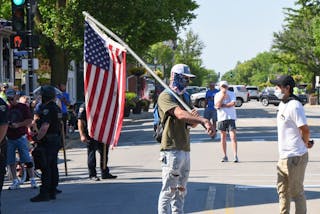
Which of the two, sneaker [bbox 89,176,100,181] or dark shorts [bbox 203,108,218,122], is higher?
dark shorts [bbox 203,108,218,122]

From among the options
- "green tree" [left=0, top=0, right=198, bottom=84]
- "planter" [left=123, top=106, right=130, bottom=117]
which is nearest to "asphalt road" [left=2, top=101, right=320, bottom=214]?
"green tree" [left=0, top=0, right=198, bottom=84]

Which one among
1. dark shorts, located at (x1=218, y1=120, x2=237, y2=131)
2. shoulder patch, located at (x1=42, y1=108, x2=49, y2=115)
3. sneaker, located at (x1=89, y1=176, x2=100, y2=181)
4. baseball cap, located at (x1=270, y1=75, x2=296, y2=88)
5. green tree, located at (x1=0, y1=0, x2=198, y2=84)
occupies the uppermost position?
green tree, located at (x1=0, y1=0, x2=198, y2=84)

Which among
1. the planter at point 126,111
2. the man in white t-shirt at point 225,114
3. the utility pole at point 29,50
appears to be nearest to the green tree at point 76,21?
the planter at point 126,111

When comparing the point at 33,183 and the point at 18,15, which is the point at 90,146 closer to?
the point at 33,183

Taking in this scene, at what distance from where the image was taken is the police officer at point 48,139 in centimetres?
1095

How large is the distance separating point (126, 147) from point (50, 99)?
10.1 meters

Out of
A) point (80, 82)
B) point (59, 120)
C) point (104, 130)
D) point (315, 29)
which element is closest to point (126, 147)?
point (59, 120)

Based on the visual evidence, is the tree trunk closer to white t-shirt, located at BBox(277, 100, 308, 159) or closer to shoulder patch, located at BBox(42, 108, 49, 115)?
shoulder patch, located at BBox(42, 108, 49, 115)

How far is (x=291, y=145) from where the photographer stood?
7848mm

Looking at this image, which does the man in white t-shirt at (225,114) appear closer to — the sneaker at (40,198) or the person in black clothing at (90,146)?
the person in black clothing at (90,146)

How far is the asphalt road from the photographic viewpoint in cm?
1012

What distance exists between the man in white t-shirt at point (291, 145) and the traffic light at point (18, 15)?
11.5 metres

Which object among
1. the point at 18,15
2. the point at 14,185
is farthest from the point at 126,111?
the point at 14,185

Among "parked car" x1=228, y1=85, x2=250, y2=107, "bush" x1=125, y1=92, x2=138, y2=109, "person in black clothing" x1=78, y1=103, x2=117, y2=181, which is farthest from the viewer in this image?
"parked car" x1=228, y1=85, x2=250, y2=107
